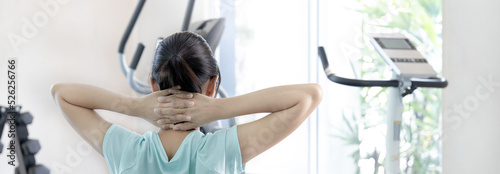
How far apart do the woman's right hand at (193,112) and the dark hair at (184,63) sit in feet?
0.09

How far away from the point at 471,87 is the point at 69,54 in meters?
2.23

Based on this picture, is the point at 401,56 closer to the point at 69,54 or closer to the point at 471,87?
the point at 471,87

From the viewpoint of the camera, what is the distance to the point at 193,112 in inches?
51.4

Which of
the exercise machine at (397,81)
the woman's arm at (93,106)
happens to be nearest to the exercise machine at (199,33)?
the exercise machine at (397,81)

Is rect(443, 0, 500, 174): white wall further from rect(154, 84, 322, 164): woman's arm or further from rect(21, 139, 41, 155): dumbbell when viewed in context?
rect(21, 139, 41, 155): dumbbell

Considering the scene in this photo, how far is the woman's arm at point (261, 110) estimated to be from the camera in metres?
1.25

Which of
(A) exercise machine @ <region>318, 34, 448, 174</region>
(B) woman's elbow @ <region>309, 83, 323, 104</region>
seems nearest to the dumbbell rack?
(A) exercise machine @ <region>318, 34, 448, 174</region>

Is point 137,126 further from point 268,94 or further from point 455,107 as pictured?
point 268,94

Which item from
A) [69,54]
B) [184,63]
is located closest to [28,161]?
[69,54]

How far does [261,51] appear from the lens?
317cm

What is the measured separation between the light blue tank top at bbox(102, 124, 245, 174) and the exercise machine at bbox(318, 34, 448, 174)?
33.8 inches

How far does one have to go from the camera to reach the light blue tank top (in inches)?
49.4

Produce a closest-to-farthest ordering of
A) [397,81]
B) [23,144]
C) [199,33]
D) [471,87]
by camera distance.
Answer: [397,81], [23,144], [471,87], [199,33]

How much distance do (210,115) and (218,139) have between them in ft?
0.25
